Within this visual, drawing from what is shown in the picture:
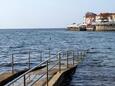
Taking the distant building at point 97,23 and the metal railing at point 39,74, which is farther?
the distant building at point 97,23

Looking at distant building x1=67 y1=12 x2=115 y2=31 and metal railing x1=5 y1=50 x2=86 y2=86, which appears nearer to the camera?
metal railing x1=5 y1=50 x2=86 y2=86

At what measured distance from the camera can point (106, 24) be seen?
168 metres

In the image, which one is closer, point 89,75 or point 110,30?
point 89,75

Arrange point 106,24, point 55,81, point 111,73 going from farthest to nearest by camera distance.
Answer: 1. point 106,24
2. point 111,73
3. point 55,81

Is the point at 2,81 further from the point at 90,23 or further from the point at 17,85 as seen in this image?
the point at 90,23

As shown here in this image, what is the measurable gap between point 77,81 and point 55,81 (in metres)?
4.16

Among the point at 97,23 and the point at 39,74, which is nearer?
the point at 39,74

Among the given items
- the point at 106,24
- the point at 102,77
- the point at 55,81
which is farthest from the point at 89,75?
the point at 106,24

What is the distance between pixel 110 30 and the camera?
574 ft

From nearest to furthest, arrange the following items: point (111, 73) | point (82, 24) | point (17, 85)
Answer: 1. point (17, 85)
2. point (111, 73)
3. point (82, 24)

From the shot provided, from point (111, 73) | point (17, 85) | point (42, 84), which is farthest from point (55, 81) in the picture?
point (111, 73)

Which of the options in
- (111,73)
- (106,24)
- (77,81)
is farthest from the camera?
(106,24)

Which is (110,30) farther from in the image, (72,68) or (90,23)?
(72,68)

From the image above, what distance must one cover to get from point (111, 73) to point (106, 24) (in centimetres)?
14819
